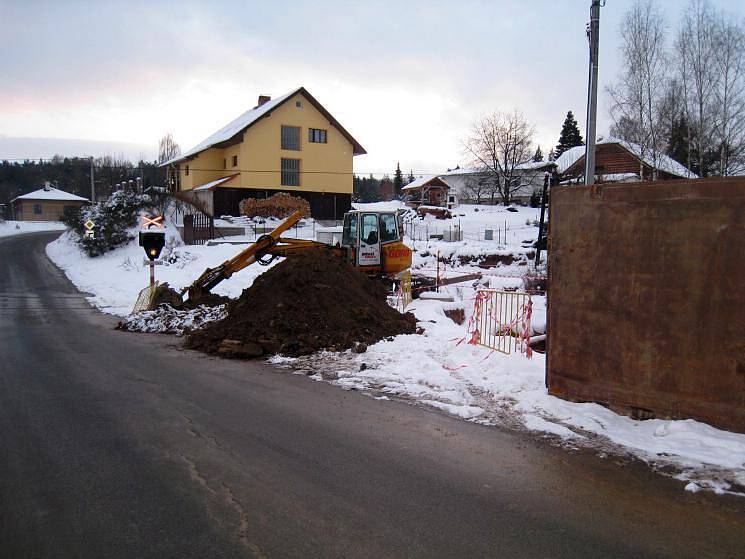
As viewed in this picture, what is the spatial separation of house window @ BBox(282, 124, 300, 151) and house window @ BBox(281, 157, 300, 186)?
1041 mm

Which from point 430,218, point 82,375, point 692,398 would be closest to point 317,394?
point 82,375

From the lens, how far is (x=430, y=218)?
5378cm

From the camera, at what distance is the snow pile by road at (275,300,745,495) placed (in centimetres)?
550

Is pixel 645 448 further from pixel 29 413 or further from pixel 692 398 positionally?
pixel 29 413

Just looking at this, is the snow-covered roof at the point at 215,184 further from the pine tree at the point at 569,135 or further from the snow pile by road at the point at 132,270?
the pine tree at the point at 569,135

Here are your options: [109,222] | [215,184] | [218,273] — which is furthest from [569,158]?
[218,273]

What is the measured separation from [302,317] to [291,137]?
1434 inches

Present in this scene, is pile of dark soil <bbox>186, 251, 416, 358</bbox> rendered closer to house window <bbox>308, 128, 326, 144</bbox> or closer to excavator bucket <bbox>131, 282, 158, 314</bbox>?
excavator bucket <bbox>131, 282, 158, 314</bbox>

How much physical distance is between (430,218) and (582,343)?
47407 mm

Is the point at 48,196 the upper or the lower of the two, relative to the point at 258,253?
upper

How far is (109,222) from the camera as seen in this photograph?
3566cm

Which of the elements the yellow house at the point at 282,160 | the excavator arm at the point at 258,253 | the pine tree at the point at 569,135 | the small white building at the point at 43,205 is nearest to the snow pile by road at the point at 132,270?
the excavator arm at the point at 258,253

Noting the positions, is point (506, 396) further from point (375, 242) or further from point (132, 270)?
point (132, 270)

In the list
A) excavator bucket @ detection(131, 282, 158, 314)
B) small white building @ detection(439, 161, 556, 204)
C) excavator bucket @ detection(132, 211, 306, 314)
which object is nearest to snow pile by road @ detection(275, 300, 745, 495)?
excavator bucket @ detection(132, 211, 306, 314)
